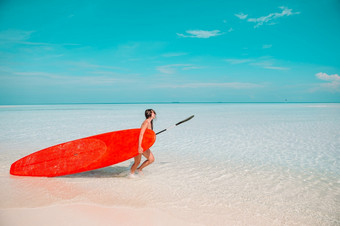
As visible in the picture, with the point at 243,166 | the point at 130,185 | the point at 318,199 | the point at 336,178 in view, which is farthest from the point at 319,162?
the point at 130,185

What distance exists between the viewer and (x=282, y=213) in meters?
2.92

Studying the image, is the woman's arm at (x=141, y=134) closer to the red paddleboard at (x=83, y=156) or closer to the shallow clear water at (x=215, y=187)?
the red paddleboard at (x=83, y=156)

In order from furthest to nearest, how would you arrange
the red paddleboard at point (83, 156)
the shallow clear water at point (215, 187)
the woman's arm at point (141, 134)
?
the red paddleboard at point (83, 156) → the woman's arm at point (141, 134) → the shallow clear water at point (215, 187)

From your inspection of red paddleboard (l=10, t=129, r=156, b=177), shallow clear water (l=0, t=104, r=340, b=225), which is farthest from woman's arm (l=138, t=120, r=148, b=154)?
shallow clear water (l=0, t=104, r=340, b=225)

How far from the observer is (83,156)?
420 centimetres

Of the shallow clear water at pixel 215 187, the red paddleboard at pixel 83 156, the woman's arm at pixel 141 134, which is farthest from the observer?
the red paddleboard at pixel 83 156

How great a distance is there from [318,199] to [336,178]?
4.37 ft

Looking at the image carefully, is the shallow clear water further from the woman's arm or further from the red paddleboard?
the woman's arm

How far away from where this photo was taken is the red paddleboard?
404cm

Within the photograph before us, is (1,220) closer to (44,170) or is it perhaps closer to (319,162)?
(44,170)

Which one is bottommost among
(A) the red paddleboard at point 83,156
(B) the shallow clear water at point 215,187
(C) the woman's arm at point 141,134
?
(B) the shallow clear water at point 215,187

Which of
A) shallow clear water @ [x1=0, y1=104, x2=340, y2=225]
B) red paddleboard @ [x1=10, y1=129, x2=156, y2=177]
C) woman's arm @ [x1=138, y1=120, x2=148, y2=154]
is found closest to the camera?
shallow clear water @ [x1=0, y1=104, x2=340, y2=225]

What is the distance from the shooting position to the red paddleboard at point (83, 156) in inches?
159

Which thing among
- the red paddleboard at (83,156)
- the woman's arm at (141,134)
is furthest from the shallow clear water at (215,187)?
the woman's arm at (141,134)
